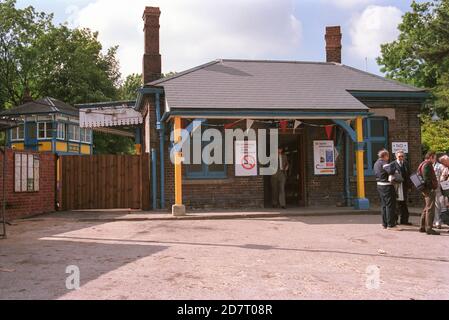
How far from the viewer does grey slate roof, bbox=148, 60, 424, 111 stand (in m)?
12.9

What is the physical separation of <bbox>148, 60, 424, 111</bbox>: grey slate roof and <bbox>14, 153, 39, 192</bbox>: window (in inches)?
178

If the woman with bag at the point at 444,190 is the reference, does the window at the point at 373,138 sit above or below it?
above

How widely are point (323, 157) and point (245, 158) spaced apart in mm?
2804

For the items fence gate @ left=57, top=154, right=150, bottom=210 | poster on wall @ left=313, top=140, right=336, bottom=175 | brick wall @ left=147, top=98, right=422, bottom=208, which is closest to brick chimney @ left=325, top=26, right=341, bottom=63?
brick wall @ left=147, top=98, right=422, bottom=208

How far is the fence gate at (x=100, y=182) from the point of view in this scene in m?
14.3

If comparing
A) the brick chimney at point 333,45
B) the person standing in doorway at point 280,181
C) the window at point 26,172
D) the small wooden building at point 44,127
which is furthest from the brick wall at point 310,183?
the small wooden building at point 44,127

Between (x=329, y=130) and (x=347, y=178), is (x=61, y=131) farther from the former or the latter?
(x=347, y=178)

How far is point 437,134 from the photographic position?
2758cm

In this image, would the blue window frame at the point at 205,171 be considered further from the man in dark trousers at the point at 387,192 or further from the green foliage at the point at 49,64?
the green foliage at the point at 49,64

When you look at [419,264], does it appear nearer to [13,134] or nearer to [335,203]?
[335,203]

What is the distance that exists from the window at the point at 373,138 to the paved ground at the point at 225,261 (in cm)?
497

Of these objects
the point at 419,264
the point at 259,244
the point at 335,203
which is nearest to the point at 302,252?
the point at 259,244

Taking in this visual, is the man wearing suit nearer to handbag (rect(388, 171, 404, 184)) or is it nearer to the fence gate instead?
handbag (rect(388, 171, 404, 184))
